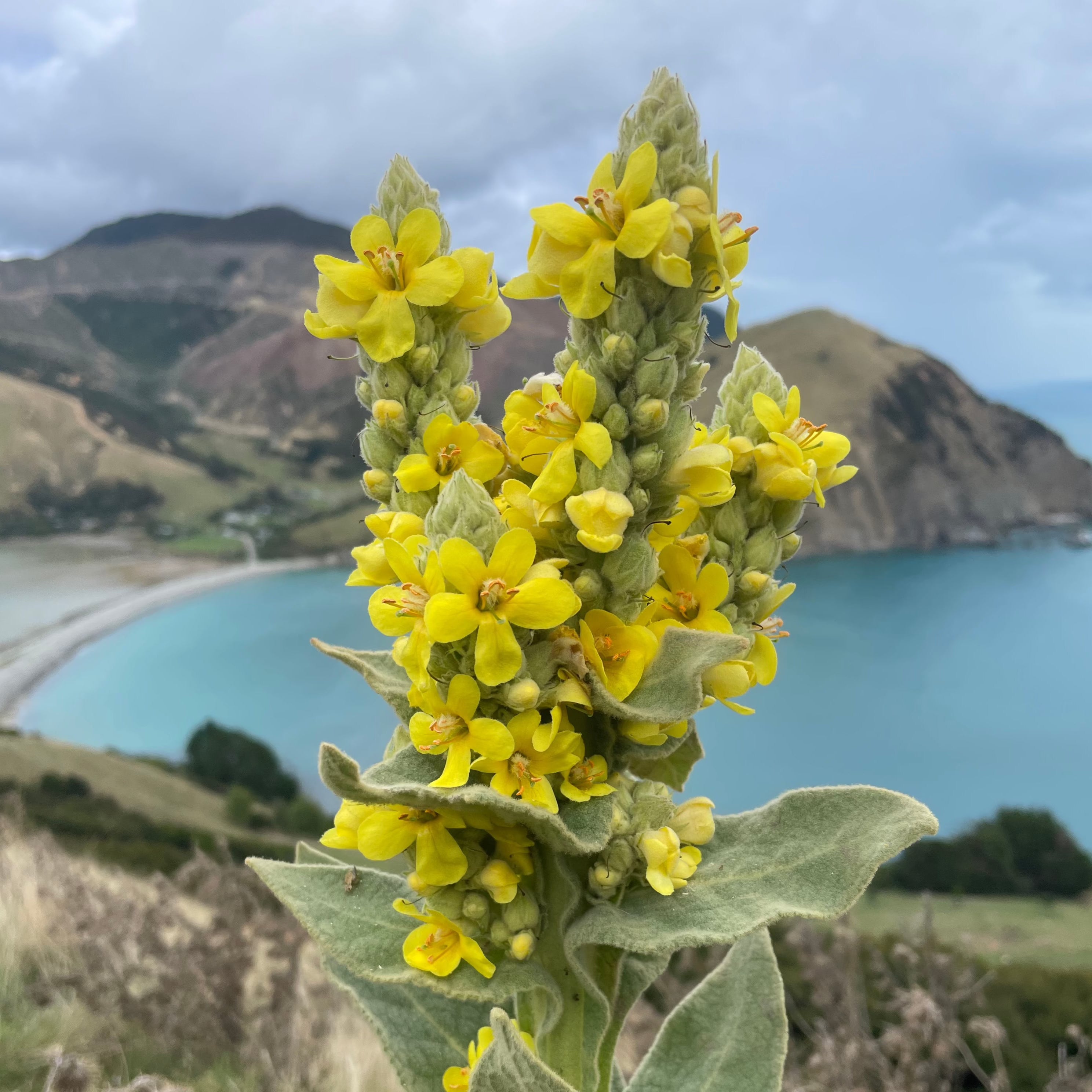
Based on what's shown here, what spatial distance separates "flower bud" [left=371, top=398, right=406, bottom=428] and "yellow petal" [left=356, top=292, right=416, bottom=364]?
0.05 metres

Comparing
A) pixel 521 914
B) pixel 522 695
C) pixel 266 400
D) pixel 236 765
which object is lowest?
pixel 236 765

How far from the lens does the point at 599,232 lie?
767mm

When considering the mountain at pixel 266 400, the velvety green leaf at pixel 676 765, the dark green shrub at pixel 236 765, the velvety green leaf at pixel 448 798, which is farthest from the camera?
the mountain at pixel 266 400

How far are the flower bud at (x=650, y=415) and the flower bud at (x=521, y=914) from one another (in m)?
0.55

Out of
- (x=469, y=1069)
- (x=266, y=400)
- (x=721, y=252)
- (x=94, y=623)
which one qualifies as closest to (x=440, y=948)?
(x=469, y=1069)

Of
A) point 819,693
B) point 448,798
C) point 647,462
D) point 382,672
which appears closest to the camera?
point 448,798

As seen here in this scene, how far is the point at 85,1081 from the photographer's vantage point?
2.08 metres

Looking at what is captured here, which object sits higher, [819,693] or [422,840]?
[422,840]

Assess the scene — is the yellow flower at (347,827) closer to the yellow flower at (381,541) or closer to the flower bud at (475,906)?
the flower bud at (475,906)

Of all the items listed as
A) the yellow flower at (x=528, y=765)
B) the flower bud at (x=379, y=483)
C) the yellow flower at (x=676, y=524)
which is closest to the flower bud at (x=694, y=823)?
the yellow flower at (x=528, y=765)

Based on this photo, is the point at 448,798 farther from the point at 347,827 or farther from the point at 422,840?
the point at 347,827

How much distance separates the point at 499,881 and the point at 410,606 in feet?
1.05

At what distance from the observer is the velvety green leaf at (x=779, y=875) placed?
0.77 metres

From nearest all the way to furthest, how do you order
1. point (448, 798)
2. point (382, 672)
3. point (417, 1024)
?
1. point (448, 798)
2. point (382, 672)
3. point (417, 1024)
